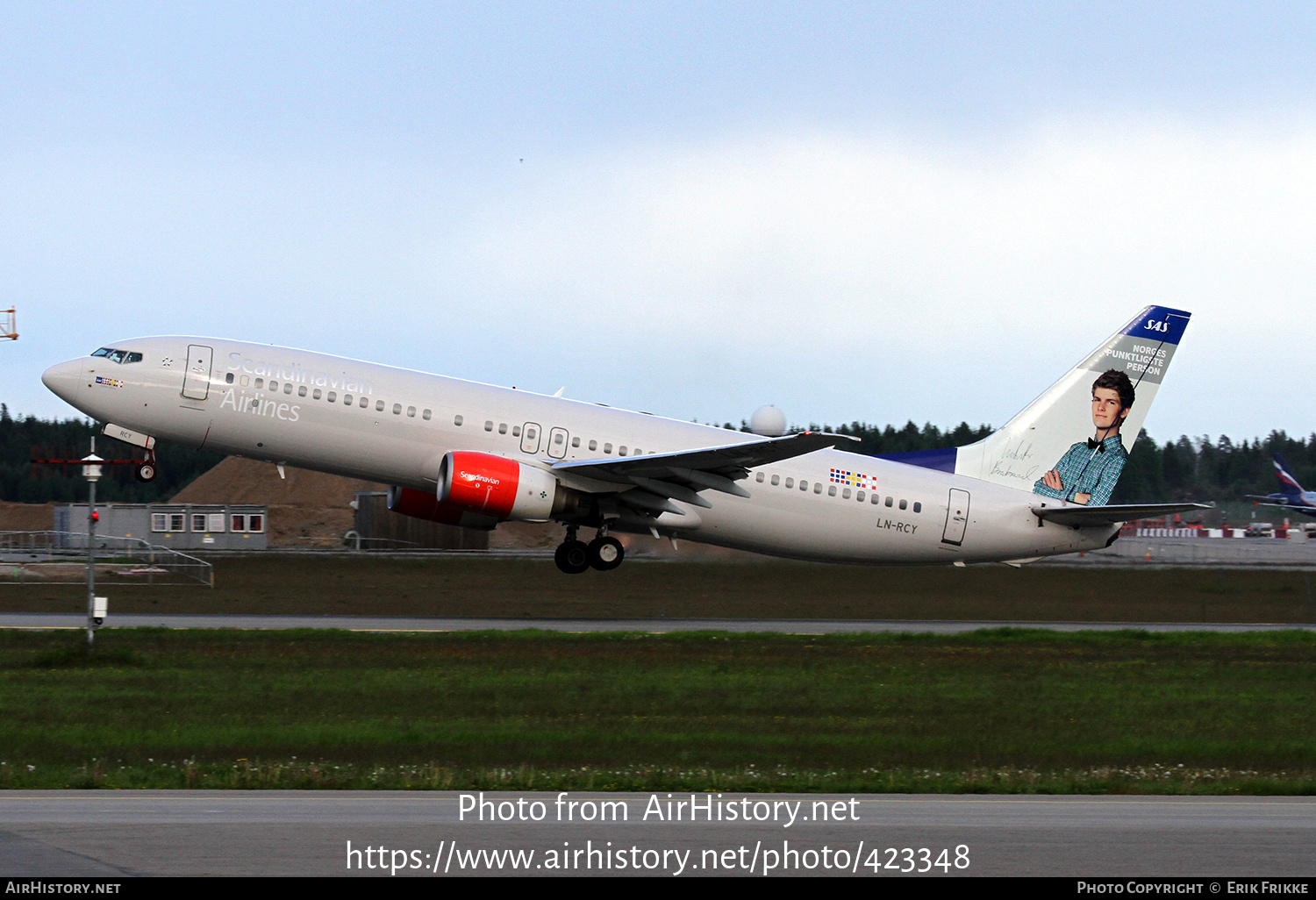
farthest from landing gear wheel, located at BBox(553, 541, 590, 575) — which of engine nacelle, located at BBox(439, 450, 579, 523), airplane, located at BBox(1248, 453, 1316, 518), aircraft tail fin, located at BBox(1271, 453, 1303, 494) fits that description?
aircraft tail fin, located at BBox(1271, 453, 1303, 494)

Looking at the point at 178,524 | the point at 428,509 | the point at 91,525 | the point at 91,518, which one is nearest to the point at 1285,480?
the point at 178,524

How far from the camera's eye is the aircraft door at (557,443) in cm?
3206

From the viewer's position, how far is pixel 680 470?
31438mm

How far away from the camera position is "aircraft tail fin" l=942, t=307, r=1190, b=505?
121 feet

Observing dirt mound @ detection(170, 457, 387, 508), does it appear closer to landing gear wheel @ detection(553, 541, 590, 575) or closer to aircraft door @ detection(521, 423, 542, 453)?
landing gear wheel @ detection(553, 541, 590, 575)

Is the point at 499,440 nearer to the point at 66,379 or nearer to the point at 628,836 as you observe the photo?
the point at 66,379

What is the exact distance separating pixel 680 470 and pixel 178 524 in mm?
46822

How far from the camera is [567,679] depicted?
76.7 feet

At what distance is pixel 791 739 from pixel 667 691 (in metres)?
4.51

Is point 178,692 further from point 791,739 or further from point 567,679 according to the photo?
point 791,739

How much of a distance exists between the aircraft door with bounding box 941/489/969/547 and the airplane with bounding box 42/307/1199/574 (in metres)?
0.06

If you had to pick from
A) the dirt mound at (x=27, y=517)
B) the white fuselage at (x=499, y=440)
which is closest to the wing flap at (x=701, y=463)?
the white fuselage at (x=499, y=440)

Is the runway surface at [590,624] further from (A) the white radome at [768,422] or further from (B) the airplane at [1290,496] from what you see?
(B) the airplane at [1290,496]
